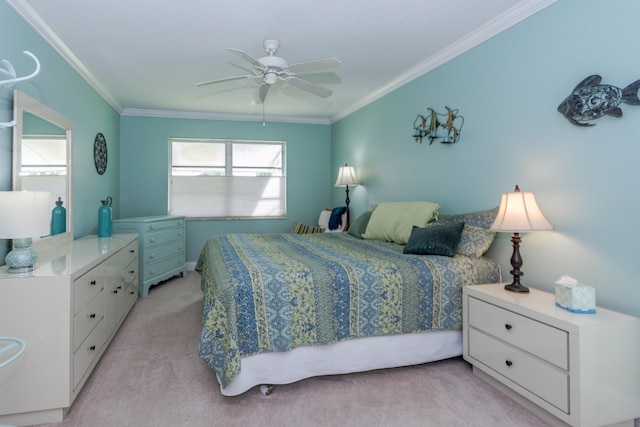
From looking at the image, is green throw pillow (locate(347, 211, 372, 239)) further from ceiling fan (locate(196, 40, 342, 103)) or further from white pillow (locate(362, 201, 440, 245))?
ceiling fan (locate(196, 40, 342, 103))

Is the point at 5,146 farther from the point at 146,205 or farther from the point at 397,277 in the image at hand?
the point at 146,205

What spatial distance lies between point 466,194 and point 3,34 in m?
3.26

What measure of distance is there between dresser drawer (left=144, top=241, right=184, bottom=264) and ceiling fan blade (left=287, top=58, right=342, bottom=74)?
280cm

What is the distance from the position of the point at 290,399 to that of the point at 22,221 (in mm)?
1619

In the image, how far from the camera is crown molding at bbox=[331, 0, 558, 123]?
2.40 meters

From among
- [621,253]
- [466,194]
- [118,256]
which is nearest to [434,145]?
[466,194]

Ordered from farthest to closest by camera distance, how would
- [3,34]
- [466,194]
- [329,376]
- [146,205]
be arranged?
1. [146,205]
2. [466,194]
3. [329,376]
4. [3,34]

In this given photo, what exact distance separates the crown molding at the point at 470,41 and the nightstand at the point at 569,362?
183 cm

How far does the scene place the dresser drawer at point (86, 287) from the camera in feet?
6.41

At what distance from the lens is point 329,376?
2.27 m

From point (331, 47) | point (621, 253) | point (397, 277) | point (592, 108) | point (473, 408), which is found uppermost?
point (331, 47)

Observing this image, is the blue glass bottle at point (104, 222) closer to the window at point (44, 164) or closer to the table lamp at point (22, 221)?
the window at point (44, 164)

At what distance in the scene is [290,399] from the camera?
2023mm

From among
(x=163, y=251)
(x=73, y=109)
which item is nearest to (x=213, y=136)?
(x=163, y=251)
